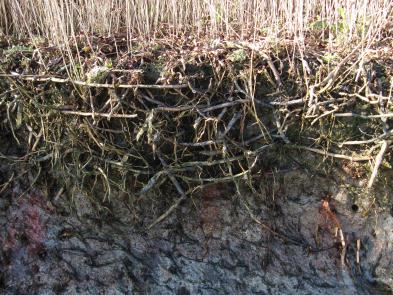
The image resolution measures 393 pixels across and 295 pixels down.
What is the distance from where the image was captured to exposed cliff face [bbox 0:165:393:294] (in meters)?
1.42

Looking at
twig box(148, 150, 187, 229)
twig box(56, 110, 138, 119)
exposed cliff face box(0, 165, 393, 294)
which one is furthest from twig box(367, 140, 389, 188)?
twig box(56, 110, 138, 119)

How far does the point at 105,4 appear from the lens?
1735 mm

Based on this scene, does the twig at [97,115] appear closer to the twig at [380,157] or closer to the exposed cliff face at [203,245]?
the exposed cliff face at [203,245]

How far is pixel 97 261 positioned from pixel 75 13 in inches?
42.4

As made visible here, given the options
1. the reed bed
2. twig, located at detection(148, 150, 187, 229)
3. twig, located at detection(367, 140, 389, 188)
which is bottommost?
twig, located at detection(148, 150, 187, 229)

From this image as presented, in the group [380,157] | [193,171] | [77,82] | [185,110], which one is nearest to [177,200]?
[193,171]

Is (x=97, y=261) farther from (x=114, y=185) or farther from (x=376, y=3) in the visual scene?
Answer: (x=376, y=3)

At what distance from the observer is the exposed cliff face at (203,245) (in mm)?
1421

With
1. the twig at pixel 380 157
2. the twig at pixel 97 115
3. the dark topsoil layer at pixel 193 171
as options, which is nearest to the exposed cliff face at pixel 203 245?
the dark topsoil layer at pixel 193 171

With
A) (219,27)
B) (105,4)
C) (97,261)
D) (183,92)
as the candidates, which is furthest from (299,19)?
(97,261)

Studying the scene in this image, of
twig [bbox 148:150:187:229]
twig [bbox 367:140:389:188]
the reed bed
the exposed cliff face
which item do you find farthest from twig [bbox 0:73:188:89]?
twig [bbox 367:140:389:188]

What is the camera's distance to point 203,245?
1.52 metres

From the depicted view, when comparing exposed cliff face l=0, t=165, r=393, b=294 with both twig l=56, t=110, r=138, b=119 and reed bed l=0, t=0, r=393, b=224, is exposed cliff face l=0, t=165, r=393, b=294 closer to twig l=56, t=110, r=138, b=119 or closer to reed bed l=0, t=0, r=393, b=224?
reed bed l=0, t=0, r=393, b=224

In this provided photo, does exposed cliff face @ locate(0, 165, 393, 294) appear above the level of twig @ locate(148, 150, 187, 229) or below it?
below
